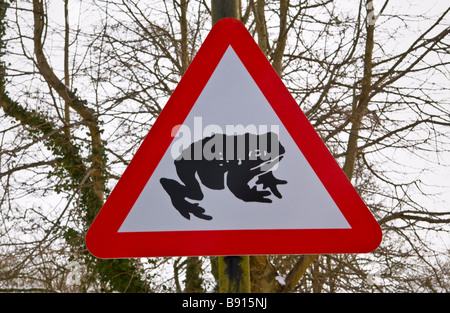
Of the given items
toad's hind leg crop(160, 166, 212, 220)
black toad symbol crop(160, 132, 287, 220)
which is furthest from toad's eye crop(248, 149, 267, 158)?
toad's hind leg crop(160, 166, 212, 220)

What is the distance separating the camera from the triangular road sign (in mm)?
1916

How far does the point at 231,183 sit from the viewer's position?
6.35 feet

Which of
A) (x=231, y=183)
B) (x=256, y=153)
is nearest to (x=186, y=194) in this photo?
(x=231, y=183)

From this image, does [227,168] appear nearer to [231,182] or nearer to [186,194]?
[231,182]

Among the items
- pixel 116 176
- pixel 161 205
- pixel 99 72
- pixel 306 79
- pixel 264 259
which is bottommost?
pixel 161 205

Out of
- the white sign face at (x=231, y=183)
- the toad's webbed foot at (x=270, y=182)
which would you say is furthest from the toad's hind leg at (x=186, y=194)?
the toad's webbed foot at (x=270, y=182)

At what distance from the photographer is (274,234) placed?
1.92 metres

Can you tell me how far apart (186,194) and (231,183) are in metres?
0.17

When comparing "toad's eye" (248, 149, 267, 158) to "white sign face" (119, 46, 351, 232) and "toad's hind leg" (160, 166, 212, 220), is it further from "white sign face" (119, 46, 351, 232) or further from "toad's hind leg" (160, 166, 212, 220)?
"toad's hind leg" (160, 166, 212, 220)

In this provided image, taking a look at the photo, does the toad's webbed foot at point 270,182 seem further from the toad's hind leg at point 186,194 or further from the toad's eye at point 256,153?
the toad's hind leg at point 186,194

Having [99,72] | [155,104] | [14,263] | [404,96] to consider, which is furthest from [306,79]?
[14,263]

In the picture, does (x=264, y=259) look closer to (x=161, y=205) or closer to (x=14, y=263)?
(x=14, y=263)

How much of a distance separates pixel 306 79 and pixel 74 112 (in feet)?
11.7
